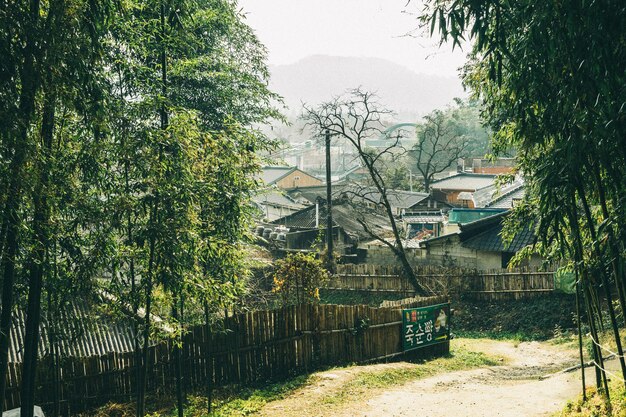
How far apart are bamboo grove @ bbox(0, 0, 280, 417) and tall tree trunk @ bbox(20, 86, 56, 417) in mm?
12

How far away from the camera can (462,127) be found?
69.4 meters

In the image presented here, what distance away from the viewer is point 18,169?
4238 millimetres

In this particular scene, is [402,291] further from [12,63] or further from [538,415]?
[12,63]

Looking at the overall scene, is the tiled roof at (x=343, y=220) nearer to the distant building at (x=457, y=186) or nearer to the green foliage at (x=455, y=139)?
the distant building at (x=457, y=186)

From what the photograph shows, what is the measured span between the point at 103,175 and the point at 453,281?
17.2 metres

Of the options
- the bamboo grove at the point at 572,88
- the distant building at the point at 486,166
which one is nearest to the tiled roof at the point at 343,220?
the distant building at the point at 486,166

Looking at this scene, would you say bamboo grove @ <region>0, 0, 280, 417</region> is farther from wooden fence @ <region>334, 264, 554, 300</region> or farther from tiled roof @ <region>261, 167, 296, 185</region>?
tiled roof @ <region>261, 167, 296, 185</region>

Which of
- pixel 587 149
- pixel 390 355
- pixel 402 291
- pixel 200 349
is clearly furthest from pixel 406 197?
pixel 587 149

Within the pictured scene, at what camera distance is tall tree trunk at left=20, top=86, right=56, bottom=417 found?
483 centimetres

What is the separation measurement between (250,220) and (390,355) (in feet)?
19.9

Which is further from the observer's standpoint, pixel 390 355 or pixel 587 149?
pixel 390 355

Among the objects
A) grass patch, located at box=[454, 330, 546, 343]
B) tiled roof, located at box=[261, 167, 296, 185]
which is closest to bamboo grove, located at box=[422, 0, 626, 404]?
grass patch, located at box=[454, 330, 546, 343]

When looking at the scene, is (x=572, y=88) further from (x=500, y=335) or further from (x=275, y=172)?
(x=275, y=172)

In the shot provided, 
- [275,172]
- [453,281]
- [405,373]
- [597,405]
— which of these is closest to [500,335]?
[453,281]
